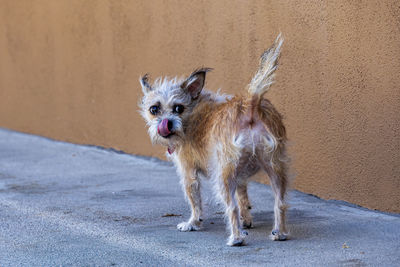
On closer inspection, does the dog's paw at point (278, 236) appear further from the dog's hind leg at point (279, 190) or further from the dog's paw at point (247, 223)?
the dog's paw at point (247, 223)

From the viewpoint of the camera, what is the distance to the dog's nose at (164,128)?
5027mm

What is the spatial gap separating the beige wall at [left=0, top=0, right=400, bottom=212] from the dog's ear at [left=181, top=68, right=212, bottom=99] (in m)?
1.43

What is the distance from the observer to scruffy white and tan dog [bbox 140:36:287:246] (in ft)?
15.2

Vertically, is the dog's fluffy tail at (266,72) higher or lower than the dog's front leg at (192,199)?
higher

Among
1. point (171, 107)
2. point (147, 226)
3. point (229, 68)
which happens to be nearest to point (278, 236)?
point (147, 226)

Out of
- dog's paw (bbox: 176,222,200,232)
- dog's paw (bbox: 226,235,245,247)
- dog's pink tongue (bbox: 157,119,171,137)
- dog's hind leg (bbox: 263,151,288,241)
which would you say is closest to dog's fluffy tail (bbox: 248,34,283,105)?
dog's hind leg (bbox: 263,151,288,241)

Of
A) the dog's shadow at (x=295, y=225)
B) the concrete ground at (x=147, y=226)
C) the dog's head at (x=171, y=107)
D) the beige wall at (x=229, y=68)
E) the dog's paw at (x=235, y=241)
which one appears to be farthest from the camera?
the beige wall at (x=229, y=68)

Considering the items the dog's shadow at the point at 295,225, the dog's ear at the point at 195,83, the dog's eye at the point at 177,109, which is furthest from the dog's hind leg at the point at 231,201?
the dog's ear at the point at 195,83

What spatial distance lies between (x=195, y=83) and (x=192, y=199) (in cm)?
96

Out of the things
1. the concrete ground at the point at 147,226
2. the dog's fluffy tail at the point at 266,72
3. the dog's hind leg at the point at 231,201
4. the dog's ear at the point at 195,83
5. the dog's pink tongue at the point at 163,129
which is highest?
the dog's fluffy tail at the point at 266,72

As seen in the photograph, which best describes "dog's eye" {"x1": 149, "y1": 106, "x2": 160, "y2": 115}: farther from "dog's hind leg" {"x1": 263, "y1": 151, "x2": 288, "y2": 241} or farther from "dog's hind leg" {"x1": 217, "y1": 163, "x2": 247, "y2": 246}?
"dog's hind leg" {"x1": 263, "y1": 151, "x2": 288, "y2": 241}

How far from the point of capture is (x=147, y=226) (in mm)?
5391

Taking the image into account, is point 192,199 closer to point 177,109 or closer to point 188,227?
point 188,227

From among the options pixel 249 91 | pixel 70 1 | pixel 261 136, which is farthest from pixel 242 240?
pixel 70 1
